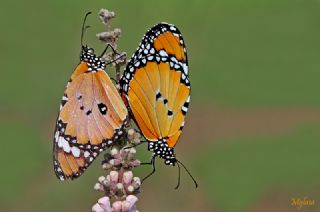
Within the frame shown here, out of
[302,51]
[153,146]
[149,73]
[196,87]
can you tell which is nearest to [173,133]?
[153,146]

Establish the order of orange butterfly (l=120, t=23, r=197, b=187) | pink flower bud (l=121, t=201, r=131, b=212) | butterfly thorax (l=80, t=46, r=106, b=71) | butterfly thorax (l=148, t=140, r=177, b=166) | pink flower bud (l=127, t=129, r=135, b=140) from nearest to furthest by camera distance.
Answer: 1. pink flower bud (l=121, t=201, r=131, b=212)
2. pink flower bud (l=127, t=129, r=135, b=140)
3. butterfly thorax (l=80, t=46, r=106, b=71)
4. orange butterfly (l=120, t=23, r=197, b=187)
5. butterfly thorax (l=148, t=140, r=177, b=166)

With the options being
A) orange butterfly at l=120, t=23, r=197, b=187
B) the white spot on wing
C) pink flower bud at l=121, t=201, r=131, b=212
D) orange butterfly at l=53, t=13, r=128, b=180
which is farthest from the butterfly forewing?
pink flower bud at l=121, t=201, r=131, b=212

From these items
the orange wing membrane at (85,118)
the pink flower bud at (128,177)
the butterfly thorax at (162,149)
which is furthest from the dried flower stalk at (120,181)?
the butterfly thorax at (162,149)

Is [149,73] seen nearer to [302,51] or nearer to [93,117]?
[93,117]

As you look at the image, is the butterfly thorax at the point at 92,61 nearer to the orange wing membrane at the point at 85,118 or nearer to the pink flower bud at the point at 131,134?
the orange wing membrane at the point at 85,118

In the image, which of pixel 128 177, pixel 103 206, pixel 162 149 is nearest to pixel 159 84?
pixel 162 149

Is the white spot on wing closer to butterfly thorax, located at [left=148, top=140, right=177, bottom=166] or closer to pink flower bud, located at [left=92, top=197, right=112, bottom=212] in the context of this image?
pink flower bud, located at [left=92, top=197, right=112, bottom=212]

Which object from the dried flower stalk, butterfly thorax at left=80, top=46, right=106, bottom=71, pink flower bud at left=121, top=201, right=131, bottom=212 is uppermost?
butterfly thorax at left=80, top=46, right=106, bottom=71

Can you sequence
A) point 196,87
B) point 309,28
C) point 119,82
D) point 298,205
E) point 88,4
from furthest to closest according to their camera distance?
point 309,28 → point 88,4 → point 196,87 → point 298,205 → point 119,82
